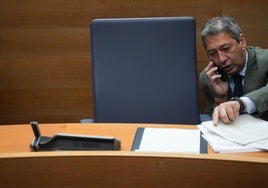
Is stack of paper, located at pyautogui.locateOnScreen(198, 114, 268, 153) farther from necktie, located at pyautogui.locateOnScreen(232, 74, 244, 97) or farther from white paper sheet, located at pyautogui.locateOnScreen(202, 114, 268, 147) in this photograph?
necktie, located at pyautogui.locateOnScreen(232, 74, 244, 97)

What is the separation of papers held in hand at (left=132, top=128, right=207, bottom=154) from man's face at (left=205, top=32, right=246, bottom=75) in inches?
21.5

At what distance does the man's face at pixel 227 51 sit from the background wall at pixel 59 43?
752 millimetres

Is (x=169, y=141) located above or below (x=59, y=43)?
below

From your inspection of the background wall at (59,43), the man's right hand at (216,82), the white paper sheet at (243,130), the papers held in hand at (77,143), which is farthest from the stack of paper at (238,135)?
the background wall at (59,43)

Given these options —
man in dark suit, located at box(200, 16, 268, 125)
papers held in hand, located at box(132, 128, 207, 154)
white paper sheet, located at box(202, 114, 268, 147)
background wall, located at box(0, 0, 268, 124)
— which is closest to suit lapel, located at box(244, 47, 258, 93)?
man in dark suit, located at box(200, 16, 268, 125)

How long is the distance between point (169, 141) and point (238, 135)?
0.76 feet

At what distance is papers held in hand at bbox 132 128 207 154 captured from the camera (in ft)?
3.82

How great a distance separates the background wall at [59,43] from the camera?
2.45 m

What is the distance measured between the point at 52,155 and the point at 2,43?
1935 mm

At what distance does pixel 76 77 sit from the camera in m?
2.61

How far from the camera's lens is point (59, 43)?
2.54 meters

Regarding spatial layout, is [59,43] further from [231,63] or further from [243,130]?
[243,130]

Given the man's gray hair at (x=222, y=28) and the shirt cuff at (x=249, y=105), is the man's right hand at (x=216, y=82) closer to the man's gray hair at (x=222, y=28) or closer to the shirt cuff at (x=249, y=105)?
the man's gray hair at (x=222, y=28)

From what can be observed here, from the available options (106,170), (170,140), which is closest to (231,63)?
(170,140)
